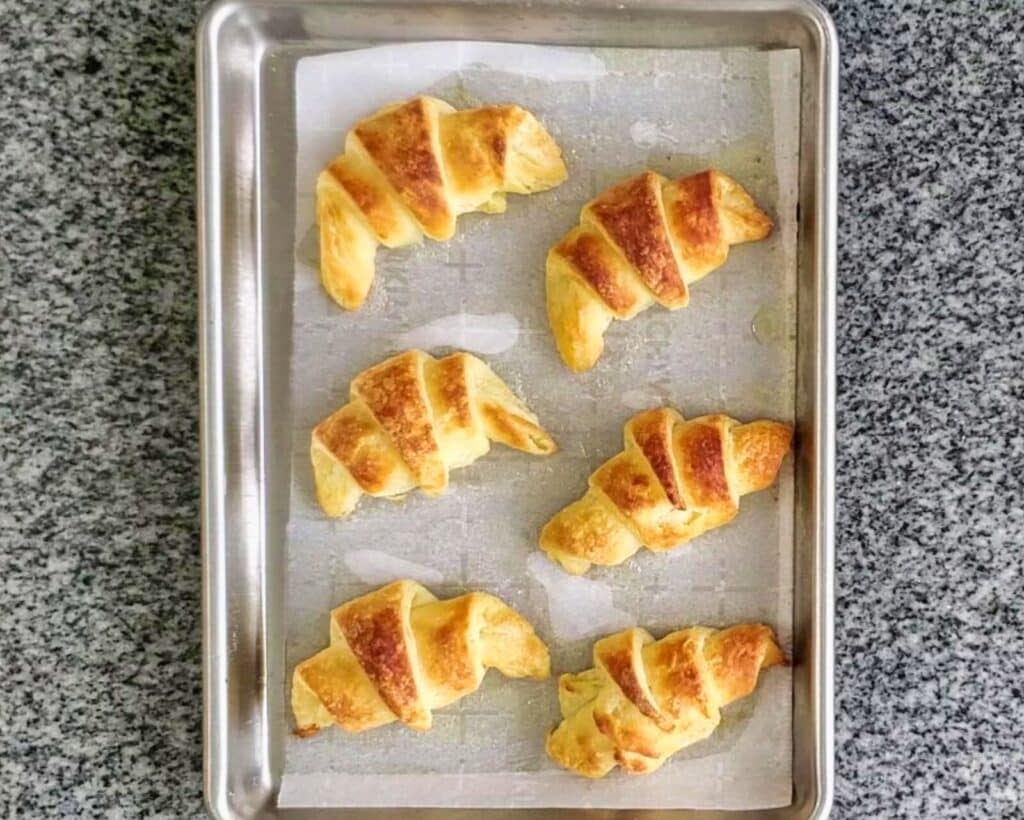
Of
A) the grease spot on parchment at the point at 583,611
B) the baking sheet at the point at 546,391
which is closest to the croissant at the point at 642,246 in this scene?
the baking sheet at the point at 546,391

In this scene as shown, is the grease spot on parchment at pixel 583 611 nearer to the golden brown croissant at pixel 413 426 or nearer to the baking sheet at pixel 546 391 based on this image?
the baking sheet at pixel 546 391

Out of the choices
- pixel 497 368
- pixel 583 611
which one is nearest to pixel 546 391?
pixel 497 368

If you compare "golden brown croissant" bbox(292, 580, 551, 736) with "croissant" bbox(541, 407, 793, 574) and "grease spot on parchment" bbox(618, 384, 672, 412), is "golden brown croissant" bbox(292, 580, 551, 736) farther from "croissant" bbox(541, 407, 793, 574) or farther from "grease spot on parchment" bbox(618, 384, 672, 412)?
"grease spot on parchment" bbox(618, 384, 672, 412)

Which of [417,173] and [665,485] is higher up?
[417,173]

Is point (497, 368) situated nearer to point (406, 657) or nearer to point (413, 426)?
point (413, 426)

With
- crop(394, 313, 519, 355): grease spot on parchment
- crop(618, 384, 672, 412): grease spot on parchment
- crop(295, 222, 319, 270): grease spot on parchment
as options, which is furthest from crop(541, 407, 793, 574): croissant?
crop(295, 222, 319, 270): grease spot on parchment
